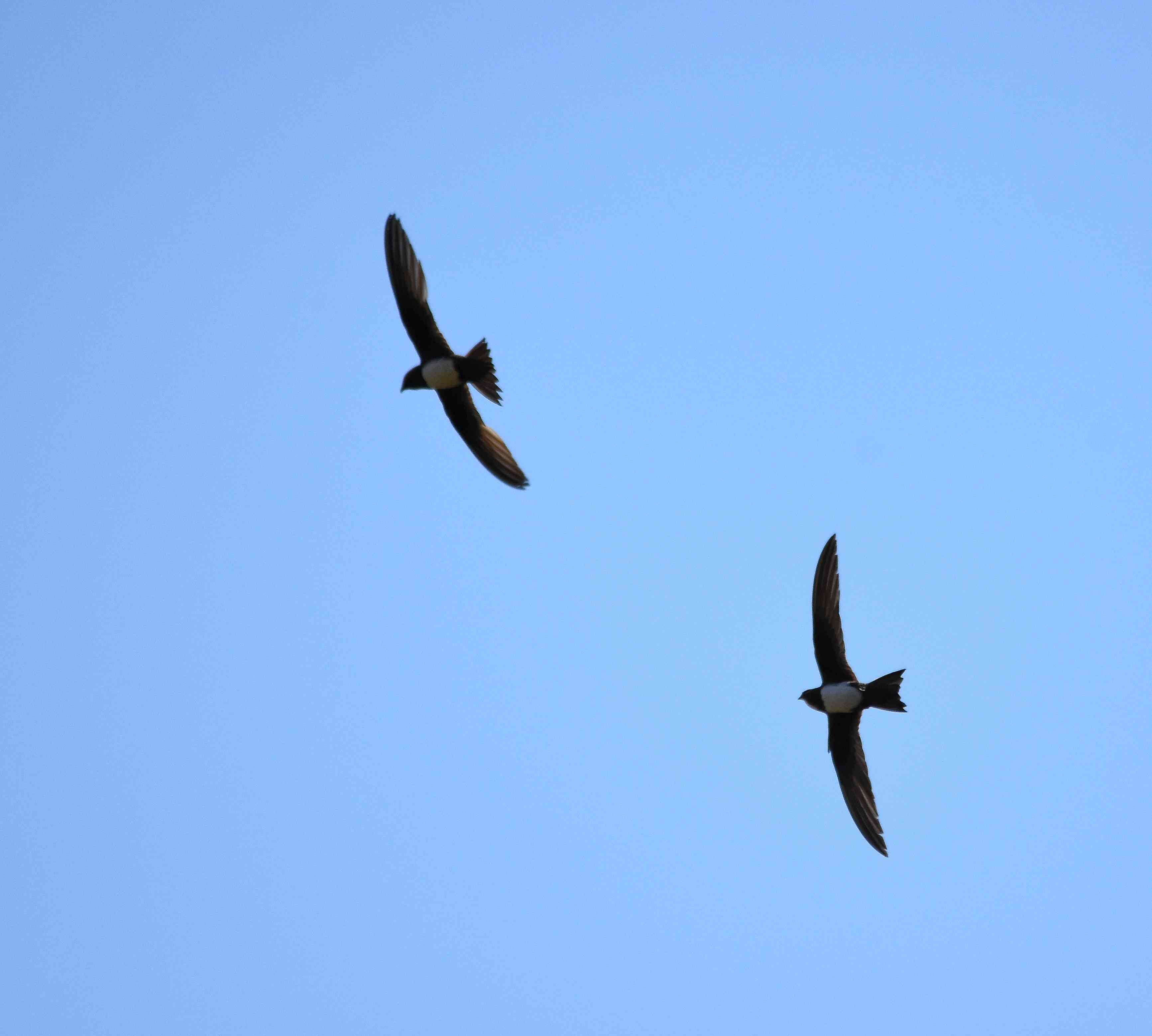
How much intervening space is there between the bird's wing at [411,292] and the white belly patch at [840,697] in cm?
323

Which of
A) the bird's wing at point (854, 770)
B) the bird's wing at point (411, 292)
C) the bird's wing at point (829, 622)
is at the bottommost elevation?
the bird's wing at point (854, 770)

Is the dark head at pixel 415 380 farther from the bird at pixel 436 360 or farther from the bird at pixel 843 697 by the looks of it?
the bird at pixel 843 697

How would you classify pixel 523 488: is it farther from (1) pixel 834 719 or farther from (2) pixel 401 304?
(1) pixel 834 719

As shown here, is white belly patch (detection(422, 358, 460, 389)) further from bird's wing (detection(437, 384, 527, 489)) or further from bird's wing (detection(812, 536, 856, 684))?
bird's wing (detection(812, 536, 856, 684))

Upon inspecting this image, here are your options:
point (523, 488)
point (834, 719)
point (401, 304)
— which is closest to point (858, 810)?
point (834, 719)

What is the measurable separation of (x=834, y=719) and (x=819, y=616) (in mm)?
726

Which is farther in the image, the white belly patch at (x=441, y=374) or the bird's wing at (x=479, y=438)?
the bird's wing at (x=479, y=438)

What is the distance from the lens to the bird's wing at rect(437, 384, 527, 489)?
1066cm

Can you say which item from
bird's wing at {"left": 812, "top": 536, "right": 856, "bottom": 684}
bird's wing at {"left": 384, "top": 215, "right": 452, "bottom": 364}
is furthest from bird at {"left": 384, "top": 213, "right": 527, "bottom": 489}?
bird's wing at {"left": 812, "top": 536, "right": 856, "bottom": 684}

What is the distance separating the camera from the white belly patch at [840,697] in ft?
34.3

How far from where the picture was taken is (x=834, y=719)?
10.7m

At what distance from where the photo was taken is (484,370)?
10.3m

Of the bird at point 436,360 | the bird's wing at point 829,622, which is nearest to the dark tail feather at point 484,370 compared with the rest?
the bird at point 436,360

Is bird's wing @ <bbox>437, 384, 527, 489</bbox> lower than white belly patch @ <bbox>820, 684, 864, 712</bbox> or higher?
higher
